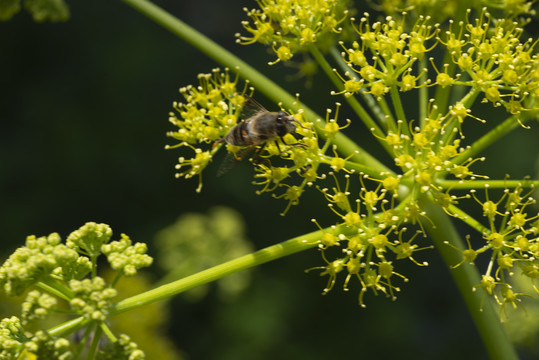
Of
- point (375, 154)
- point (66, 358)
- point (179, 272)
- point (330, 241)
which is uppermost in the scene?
point (375, 154)

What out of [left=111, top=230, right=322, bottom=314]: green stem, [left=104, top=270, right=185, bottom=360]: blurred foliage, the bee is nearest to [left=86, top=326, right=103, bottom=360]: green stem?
[left=111, top=230, right=322, bottom=314]: green stem

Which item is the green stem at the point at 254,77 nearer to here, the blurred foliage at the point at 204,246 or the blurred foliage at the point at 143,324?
the blurred foliage at the point at 143,324

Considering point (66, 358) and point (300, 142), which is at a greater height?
point (300, 142)

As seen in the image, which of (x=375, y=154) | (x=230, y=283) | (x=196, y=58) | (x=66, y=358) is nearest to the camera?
(x=66, y=358)

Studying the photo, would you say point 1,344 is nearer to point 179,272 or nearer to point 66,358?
point 66,358

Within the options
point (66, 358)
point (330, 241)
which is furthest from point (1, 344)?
point (330, 241)

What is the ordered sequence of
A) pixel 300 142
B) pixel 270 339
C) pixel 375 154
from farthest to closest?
pixel 375 154 → pixel 270 339 → pixel 300 142

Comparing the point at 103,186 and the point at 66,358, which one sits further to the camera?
the point at 103,186
